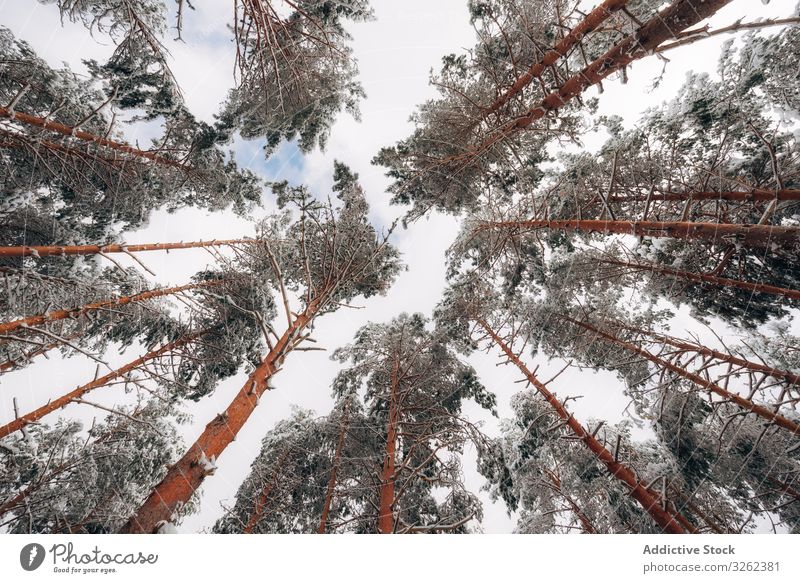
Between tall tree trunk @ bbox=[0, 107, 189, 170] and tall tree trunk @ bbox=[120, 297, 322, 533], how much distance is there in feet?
11.5

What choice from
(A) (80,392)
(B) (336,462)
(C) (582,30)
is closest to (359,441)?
(B) (336,462)

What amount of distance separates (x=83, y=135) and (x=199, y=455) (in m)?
7.23

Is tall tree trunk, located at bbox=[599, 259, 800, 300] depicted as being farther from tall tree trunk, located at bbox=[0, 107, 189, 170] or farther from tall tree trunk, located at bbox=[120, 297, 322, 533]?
tall tree trunk, located at bbox=[0, 107, 189, 170]

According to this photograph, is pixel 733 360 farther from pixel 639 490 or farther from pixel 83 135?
pixel 83 135

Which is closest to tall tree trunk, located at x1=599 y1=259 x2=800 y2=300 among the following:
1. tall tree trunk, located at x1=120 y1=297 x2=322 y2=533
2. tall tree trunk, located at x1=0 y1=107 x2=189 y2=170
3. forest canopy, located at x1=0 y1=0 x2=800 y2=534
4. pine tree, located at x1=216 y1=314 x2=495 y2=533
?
forest canopy, located at x1=0 y1=0 x2=800 y2=534

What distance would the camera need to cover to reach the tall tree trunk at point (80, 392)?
475 cm

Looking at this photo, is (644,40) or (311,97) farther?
(311,97)

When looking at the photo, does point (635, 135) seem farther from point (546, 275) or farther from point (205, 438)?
point (205, 438)

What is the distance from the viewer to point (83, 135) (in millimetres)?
6051

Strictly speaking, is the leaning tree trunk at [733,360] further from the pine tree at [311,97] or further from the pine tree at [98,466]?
the pine tree at [98,466]

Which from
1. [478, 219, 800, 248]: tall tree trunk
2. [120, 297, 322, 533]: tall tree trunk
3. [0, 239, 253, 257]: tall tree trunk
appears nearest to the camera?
[120, 297, 322, 533]: tall tree trunk

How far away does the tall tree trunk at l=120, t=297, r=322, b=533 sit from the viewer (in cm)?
231
